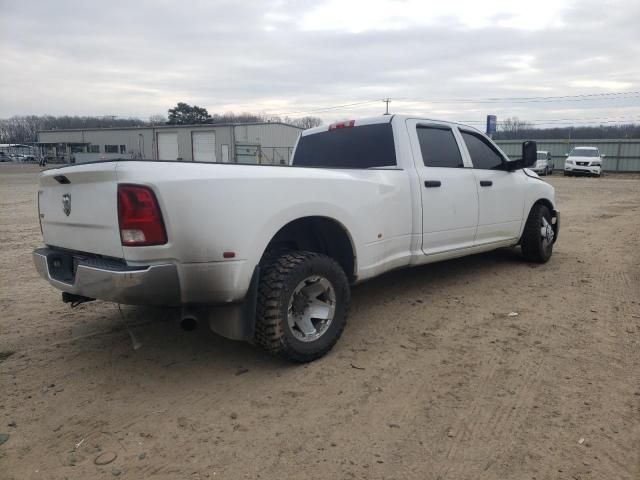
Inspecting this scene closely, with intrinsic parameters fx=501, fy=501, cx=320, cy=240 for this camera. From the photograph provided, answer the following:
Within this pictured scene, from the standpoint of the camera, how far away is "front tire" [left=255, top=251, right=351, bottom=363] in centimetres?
327

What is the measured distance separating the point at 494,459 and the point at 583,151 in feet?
115

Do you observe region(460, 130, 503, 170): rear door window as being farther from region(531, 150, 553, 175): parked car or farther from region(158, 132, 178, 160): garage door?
region(158, 132, 178, 160): garage door

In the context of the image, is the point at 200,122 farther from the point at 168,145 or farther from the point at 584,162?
the point at 584,162

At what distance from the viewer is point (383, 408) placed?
9.75 ft

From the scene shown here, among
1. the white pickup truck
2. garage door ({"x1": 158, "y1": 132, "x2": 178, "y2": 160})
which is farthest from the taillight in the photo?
garage door ({"x1": 158, "y1": 132, "x2": 178, "y2": 160})

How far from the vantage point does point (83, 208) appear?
3184mm

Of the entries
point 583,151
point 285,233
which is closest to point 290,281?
point 285,233

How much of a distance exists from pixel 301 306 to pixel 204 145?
167ft

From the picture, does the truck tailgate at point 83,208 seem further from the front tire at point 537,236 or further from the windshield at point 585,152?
the windshield at point 585,152

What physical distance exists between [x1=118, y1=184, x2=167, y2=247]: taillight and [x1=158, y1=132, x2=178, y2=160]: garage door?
5400 centimetres

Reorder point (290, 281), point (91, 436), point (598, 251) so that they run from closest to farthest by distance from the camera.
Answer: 1. point (91, 436)
2. point (290, 281)
3. point (598, 251)

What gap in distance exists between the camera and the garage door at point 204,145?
51500 mm

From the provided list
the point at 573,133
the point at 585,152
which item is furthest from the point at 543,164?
the point at 573,133

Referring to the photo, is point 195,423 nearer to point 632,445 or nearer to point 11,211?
point 632,445
